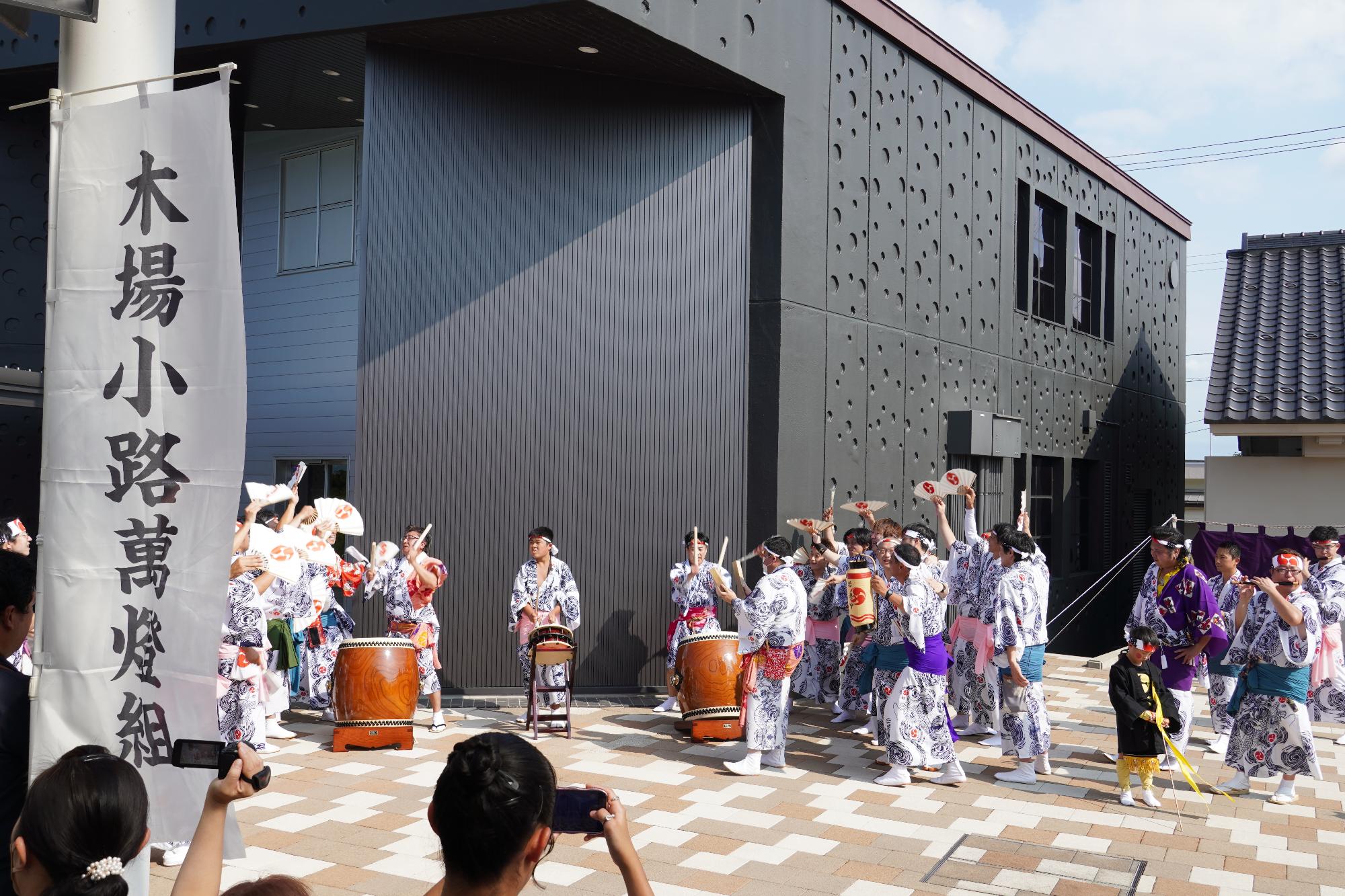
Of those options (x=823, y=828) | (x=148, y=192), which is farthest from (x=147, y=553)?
(x=823, y=828)

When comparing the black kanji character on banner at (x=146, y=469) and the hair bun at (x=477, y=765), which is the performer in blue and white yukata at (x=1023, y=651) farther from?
the hair bun at (x=477, y=765)

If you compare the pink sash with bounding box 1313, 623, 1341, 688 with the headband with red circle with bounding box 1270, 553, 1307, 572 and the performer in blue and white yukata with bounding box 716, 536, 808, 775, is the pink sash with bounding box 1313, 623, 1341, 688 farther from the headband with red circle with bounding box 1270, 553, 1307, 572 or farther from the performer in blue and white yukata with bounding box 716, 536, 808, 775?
the performer in blue and white yukata with bounding box 716, 536, 808, 775

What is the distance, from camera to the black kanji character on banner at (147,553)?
349 centimetres

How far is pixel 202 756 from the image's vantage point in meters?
2.37

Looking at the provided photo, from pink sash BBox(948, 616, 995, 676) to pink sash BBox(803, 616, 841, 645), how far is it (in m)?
1.08

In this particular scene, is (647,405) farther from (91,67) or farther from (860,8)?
(91,67)

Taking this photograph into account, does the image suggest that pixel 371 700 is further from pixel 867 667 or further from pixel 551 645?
pixel 867 667

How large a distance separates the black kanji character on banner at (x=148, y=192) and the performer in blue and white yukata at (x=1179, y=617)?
745 centimetres

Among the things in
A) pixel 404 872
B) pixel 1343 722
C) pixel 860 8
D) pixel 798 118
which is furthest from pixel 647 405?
pixel 1343 722

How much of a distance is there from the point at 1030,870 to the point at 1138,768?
1817mm

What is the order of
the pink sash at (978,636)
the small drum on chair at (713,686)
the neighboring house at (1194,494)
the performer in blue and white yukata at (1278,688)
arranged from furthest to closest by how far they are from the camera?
the neighboring house at (1194,494), the small drum on chair at (713,686), the pink sash at (978,636), the performer in blue and white yukata at (1278,688)

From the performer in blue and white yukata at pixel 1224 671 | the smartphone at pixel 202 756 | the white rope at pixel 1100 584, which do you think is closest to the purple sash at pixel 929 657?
the performer in blue and white yukata at pixel 1224 671

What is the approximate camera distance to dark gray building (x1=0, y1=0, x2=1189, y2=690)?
9.98 meters

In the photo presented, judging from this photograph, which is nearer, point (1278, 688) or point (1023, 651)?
point (1278, 688)
